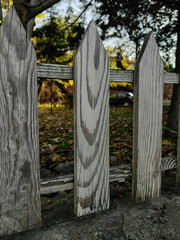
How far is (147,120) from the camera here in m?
1.48

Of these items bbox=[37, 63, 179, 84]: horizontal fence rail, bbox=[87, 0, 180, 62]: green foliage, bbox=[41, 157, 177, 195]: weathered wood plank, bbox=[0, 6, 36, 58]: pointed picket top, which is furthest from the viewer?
bbox=[87, 0, 180, 62]: green foliage

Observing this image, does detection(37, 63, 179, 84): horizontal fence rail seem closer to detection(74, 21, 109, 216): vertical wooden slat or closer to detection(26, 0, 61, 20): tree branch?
detection(74, 21, 109, 216): vertical wooden slat

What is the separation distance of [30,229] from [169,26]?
150 inches

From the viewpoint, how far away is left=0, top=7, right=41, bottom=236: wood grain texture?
108cm

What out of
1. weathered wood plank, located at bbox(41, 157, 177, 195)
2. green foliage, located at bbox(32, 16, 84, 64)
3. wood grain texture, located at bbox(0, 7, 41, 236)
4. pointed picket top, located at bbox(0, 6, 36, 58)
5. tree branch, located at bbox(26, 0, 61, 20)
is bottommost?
weathered wood plank, located at bbox(41, 157, 177, 195)

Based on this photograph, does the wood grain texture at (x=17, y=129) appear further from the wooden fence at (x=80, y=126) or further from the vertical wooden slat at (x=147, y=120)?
the vertical wooden slat at (x=147, y=120)

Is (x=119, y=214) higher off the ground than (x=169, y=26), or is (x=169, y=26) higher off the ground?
(x=169, y=26)

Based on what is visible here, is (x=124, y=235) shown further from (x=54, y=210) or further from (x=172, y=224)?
(x=54, y=210)

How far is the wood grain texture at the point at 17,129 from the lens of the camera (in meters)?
1.08

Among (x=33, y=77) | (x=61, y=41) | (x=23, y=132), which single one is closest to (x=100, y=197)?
(x=23, y=132)

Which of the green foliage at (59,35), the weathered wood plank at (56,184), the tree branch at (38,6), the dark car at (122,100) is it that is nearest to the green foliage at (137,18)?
the green foliage at (59,35)

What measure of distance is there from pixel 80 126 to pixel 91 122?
0.28 feet

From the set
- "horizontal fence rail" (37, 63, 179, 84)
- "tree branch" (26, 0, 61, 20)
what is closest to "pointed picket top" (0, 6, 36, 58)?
"horizontal fence rail" (37, 63, 179, 84)

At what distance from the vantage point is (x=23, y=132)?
1.14m
